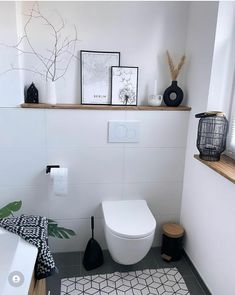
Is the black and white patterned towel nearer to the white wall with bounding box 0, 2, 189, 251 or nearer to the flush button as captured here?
the flush button

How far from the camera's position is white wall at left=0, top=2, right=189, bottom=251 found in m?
1.94

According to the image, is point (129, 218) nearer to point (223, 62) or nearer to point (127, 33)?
point (223, 62)

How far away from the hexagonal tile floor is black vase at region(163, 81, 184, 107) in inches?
52.4

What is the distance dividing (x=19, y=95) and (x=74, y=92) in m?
0.42

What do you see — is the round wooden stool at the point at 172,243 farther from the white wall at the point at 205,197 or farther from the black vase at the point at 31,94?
the black vase at the point at 31,94

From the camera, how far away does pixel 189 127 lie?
2090mm

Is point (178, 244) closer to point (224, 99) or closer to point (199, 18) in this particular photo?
point (224, 99)

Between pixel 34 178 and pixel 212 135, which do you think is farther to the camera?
pixel 34 178

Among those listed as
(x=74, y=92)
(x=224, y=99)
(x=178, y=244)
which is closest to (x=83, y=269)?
(x=178, y=244)

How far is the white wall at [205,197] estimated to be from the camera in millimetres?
1560

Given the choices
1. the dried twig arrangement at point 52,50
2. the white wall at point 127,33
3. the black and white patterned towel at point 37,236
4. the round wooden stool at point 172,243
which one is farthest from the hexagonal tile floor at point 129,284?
the dried twig arrangement at point 52,50

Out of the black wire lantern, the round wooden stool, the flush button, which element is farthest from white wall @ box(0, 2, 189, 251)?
the flush button

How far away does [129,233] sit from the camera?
169cm

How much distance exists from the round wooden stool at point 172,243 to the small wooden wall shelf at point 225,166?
729 mm
